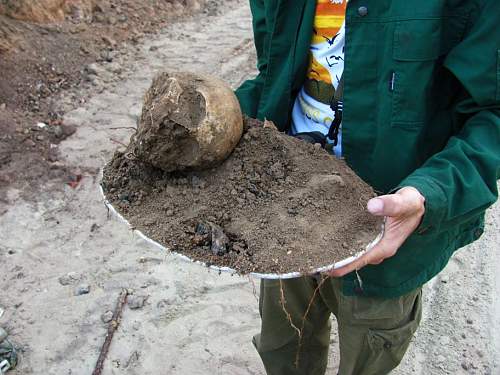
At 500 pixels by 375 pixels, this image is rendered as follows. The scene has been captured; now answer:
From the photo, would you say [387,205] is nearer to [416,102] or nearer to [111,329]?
[416,102]

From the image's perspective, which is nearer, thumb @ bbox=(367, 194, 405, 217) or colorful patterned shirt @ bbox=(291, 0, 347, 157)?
thumb @ bbox=(367, 194, 405, 217)

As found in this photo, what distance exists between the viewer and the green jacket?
1.45 m

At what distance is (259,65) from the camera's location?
2059 millimetres

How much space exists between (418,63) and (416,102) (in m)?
0.11

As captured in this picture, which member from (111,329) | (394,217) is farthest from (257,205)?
(111,329)

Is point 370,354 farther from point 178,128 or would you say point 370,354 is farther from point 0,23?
point 0,23

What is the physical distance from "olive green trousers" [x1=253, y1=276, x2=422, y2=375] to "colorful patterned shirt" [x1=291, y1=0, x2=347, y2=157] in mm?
526

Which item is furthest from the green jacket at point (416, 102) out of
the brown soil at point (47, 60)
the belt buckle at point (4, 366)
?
the brown soil at point (47, 60)

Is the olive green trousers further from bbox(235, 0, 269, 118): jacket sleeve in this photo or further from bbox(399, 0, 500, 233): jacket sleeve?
bbox(235, 0, 269, 118): jacket sleeve

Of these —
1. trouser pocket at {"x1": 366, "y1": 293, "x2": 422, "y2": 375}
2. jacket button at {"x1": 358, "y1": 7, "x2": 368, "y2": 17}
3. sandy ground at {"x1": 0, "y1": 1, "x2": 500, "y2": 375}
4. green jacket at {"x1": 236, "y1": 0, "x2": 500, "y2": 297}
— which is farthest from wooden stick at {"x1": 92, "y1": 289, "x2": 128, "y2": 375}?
jacket button at {"x1": 358, "y1": 7, "x2": 368, "y2": 17}

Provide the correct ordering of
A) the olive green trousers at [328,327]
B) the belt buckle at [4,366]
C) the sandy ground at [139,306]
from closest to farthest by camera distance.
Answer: the olive green trousers at [328,327]
the belt buckle at [4,366]
the sandy ground at [139,306]

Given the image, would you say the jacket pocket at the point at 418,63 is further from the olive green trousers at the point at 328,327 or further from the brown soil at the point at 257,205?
the olive green trousers at the point at 328,327

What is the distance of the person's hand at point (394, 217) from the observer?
4.34ft

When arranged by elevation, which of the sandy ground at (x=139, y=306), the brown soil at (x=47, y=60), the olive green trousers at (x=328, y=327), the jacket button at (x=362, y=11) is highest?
the jacket button at (x=362, y=11)
